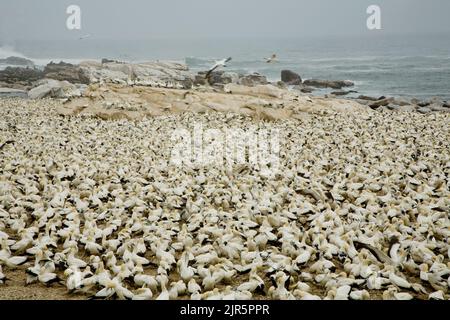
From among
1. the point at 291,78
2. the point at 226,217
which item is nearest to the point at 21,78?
the point at 291,78

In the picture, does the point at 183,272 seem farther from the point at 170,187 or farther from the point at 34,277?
the point at 170,187

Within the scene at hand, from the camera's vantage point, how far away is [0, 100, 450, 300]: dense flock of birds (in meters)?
5.25

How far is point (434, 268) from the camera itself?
5.42 m

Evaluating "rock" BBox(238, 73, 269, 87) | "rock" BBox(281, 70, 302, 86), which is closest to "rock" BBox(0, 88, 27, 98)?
"rock" BBox(238, 73, 269, 87)

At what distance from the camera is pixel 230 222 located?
6.83 m

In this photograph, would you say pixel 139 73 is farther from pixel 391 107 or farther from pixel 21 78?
pixel 391 107

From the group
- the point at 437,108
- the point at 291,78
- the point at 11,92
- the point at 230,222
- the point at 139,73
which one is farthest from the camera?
the point at 291,78

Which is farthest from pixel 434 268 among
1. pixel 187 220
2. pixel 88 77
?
pixel 88 77

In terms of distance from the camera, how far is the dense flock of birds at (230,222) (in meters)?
5.25

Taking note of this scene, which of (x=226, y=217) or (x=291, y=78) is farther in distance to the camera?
(x=291, y=78)

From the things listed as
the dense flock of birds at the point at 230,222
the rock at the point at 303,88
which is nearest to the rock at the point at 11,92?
the dense flock of birds at the point at 230,222

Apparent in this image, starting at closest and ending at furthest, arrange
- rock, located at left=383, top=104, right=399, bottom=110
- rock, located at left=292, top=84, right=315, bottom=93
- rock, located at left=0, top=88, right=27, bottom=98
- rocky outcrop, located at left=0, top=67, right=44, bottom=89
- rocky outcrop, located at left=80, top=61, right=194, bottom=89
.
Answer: rock, located at left=383, top=104, right=399, bottom=110, rock, located at left=0, top=88, right=27, bottom=98, rocky outcrop, located at left=80, top=61, right=194, bottom=89, rocky outcrop, located at left=0, top=67, right=44, bottom=89, rock, located at left=292, top=84, right=315, bottom=93

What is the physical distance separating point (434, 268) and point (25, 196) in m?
7.15

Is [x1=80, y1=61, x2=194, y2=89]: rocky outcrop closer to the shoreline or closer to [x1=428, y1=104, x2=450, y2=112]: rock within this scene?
[x1=428, y1=104, x2=450, y2=112]: rock
